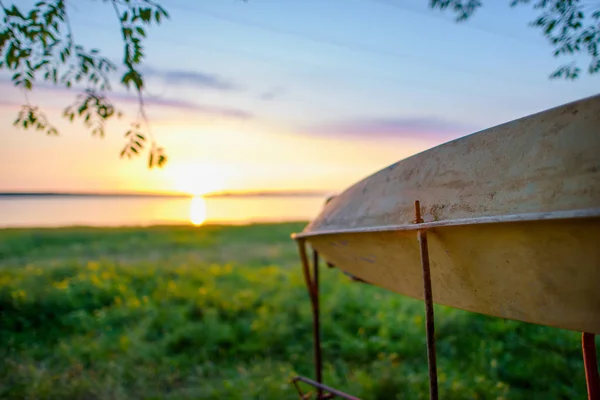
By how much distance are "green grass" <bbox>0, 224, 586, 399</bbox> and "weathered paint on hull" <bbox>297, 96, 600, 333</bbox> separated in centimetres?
212

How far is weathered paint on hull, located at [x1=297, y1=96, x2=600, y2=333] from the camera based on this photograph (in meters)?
1.74

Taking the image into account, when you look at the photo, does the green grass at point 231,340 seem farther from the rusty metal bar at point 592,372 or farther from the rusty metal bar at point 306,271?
the rusty metal bar at point 592,372

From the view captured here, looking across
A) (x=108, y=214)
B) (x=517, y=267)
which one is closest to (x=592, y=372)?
(x=517, y=267)

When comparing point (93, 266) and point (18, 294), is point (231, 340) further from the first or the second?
point (93, 266)

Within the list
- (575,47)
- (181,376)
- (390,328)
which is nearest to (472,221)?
(575,47)

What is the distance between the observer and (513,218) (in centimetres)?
173

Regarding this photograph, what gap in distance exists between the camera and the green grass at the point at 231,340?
4254 mm

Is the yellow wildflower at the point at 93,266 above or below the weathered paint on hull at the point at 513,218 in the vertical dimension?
below

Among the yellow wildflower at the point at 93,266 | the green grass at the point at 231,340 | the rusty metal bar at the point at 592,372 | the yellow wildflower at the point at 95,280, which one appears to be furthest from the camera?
the yellow wildflower at the point at 93,266

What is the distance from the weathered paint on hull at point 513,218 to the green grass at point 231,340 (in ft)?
6.96

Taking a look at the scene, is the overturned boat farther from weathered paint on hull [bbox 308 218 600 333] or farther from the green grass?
the green grass

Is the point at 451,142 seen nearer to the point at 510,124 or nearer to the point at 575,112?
the point at 510,124

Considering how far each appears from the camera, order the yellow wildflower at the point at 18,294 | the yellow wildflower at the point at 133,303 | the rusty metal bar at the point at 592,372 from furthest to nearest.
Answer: the yellow wildflower at the point at 133,303, the yellow wildflower at the point at 18,294, the rusty metal bar at the point at 592,372

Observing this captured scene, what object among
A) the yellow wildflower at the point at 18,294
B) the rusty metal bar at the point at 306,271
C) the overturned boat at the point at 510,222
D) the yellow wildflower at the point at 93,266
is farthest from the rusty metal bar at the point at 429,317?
the yellow wildflower at the point at 93,266
